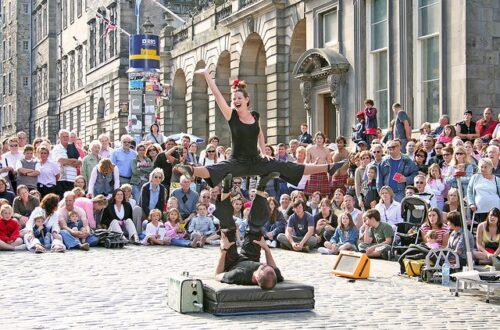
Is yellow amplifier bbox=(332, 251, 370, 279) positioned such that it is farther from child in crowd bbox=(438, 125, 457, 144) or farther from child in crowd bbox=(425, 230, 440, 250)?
child in crowd bbox=(438, 125, 457, 144)

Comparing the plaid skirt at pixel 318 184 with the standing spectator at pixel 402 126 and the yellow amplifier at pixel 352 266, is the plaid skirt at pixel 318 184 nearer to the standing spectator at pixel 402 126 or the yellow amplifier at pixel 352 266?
the standing spectator at pixel 402 126

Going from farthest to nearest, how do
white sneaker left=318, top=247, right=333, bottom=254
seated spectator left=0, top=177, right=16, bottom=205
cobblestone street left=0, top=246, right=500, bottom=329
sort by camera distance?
1. seated spectator left=0, top=177, right=16, bottom=205
2. white sneaker left=318, top=247, right=333, bottom=254
3. cobblestone street left=0, top=246, right=500, bottom=329

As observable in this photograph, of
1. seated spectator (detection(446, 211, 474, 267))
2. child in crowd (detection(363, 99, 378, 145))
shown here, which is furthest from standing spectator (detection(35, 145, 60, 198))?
seated spectator (detection(446, 211, 474, 267))

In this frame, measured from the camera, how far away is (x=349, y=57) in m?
27.5

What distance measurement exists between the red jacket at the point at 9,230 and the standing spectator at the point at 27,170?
1.80 m

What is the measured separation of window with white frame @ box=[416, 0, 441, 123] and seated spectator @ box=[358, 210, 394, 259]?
25.9ft

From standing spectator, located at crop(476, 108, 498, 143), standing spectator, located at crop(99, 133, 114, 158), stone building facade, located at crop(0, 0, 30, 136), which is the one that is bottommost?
standing spectator, located at crop(99, 133, 114, 158)

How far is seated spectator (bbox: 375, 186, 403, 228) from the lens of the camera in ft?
53.7

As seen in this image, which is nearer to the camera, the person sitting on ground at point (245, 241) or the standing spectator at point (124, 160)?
the person sitting on ground at point (245, 241)

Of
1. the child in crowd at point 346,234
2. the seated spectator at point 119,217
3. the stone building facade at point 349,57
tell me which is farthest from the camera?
the stone building facade at point 349,57

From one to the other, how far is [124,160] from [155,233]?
2101 millimetres

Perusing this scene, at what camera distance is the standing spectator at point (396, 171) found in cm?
1709

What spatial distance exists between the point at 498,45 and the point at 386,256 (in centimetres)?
904

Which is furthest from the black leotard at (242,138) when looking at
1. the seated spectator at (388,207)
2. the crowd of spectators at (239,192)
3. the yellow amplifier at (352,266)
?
the seated spectator at (388,207)
